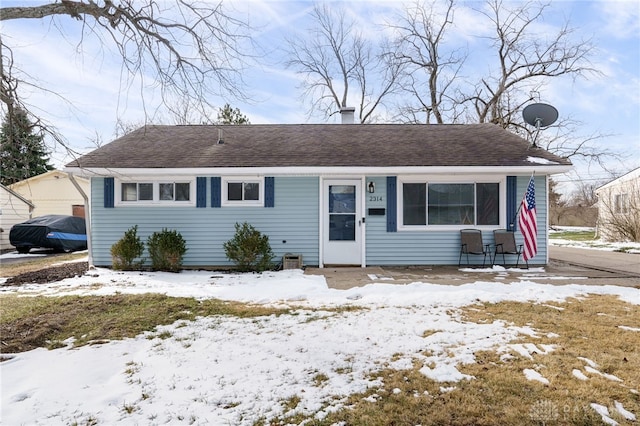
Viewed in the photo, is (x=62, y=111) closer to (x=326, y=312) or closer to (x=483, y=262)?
(x=326, y=312)

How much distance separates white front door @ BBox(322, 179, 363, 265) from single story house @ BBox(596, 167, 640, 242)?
14.0m

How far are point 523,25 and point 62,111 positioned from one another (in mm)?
25608

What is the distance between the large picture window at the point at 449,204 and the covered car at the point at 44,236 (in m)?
12.9

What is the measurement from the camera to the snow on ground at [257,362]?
2488 mm

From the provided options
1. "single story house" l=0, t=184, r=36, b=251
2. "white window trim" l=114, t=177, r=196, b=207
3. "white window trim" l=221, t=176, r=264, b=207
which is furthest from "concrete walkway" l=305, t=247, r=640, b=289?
"single story house" l=0, t=184, r=36, b=251

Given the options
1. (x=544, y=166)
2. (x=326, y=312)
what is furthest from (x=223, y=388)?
(x=544, y=166)

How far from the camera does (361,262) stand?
8.41 metres

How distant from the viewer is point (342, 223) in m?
8.51

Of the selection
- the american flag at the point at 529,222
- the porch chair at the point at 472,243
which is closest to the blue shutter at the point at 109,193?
the porch chair at the point at 472,243

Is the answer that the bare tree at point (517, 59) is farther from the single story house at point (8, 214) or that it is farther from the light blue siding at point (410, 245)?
the single story house at point (8, 214)

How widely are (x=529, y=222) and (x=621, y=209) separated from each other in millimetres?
12992

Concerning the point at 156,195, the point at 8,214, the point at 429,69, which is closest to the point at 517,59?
the point at 429,69

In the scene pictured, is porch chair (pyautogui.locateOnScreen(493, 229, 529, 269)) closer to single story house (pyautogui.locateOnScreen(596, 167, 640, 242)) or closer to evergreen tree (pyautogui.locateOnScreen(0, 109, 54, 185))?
evergreen tree (pyautogui.locateOnScreen(0, 109, 54, 185))

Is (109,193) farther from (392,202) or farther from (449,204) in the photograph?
(449,204)
